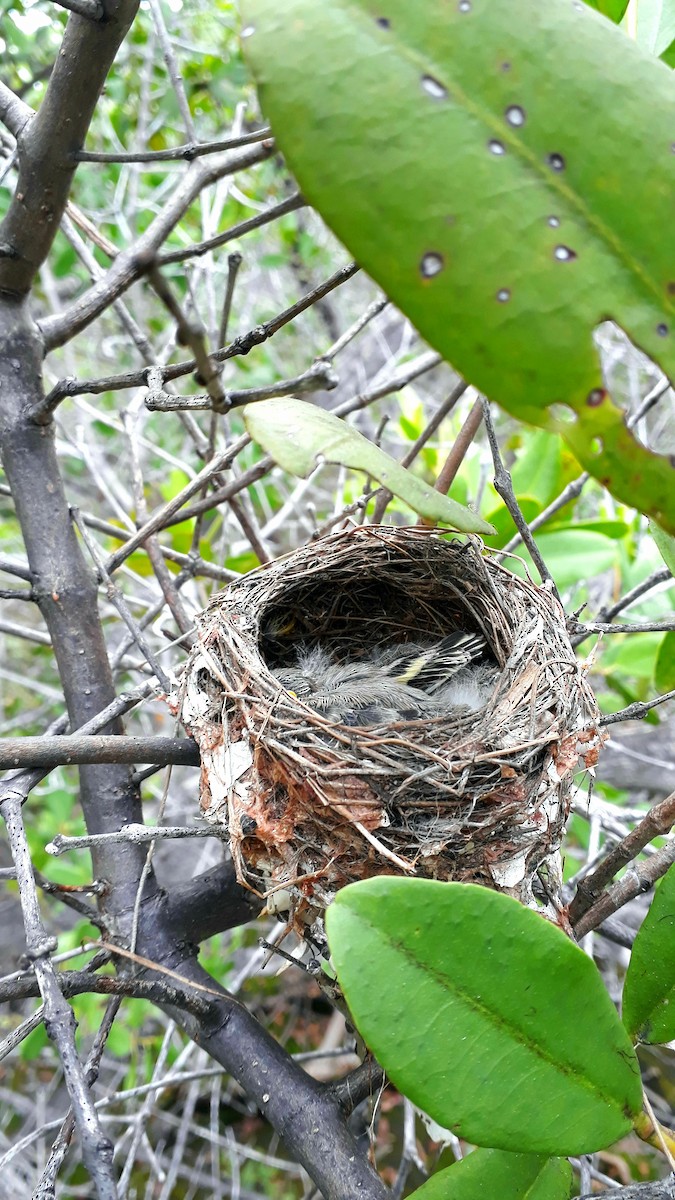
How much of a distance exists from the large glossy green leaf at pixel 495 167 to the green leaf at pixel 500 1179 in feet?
2.06

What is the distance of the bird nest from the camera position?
34.4 inches

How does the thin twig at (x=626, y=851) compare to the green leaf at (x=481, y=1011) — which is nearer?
the green leaf at (x=481, y=1011)

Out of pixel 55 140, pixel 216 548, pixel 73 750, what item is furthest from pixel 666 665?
pixel 216 548

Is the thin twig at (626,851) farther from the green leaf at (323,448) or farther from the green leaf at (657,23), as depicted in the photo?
the green leaf at (657,23)

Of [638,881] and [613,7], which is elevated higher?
[613,7]

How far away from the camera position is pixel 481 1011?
0.59m

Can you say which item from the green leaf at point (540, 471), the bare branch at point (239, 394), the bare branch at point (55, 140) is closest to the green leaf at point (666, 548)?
the bare branch at point (239, 394)

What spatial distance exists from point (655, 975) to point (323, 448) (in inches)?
22.0

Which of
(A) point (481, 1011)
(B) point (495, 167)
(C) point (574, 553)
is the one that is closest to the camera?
(B) point (495, 167)

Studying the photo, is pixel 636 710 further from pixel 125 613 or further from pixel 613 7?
pixel 613 7

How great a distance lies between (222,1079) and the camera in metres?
2.22

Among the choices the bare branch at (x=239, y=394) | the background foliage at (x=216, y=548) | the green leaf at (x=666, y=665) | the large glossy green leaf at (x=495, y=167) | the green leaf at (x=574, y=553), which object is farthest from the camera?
the green leaf at (x=574, y=553)

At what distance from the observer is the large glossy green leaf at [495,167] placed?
0.42 meters

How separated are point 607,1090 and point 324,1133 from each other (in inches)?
13.1
